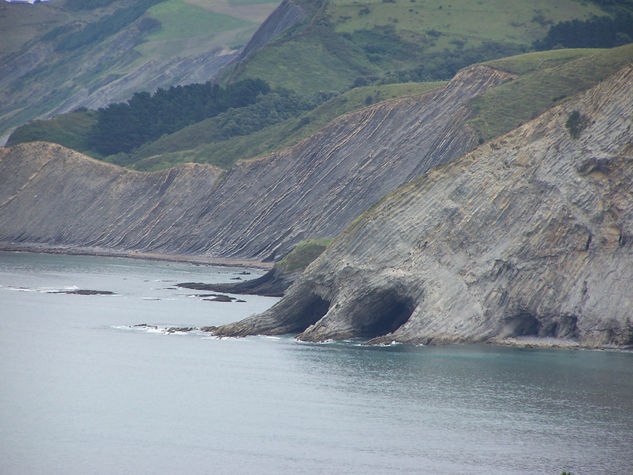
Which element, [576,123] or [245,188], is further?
[245,188]

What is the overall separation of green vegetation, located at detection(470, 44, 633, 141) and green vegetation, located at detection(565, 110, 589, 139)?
43597 mm

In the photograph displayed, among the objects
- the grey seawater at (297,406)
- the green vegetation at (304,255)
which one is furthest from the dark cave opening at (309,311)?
the green vegetation at (304,255)

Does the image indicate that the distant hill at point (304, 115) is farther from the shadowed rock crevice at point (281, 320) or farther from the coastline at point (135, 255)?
the shadowed rock crevice at point (281, 320)

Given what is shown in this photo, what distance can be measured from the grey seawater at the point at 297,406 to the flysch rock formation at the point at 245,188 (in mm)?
52340

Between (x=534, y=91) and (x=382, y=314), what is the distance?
190 feet

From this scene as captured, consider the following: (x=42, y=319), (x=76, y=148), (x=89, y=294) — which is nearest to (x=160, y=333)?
(x=42, y=319)

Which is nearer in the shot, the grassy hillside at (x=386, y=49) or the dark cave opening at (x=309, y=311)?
the dark cave opening at (x=309, y=311)

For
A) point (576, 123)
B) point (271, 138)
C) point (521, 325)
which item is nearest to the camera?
point (521, 325)

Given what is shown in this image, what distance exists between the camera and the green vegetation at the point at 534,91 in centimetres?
10238

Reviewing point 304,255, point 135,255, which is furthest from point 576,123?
point 135,255

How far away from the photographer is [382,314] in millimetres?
55250

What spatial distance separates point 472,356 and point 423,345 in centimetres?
290

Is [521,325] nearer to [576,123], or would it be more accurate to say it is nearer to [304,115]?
[576,123]

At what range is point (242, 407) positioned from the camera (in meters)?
41.5
